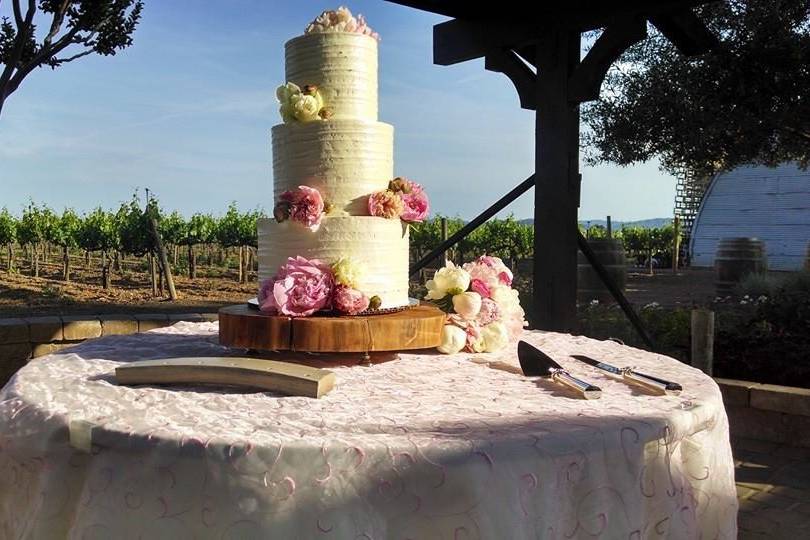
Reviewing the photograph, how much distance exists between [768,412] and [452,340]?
3092mm

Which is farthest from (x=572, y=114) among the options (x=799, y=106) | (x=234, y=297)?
(x=234, y=297)

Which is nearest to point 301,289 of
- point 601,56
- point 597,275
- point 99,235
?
point 601,56

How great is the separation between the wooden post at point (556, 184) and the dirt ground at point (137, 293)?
7.28 metres

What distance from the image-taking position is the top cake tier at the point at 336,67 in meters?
2.02

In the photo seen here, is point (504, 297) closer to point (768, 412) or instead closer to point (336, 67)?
point (336, 67)

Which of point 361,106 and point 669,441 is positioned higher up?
point 361,106

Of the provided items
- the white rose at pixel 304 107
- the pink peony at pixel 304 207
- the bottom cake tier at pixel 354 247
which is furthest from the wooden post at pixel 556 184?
the pink peony at pixel 304 207

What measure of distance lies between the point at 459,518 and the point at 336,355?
0.87 meters

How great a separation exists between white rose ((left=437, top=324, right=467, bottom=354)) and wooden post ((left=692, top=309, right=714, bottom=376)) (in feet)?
9.27

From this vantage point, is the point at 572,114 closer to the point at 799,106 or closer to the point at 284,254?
the point at 284,254

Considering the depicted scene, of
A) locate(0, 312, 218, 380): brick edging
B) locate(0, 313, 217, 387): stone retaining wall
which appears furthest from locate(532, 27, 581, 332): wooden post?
locate(0, 313, 217, 387): stone retaining wall

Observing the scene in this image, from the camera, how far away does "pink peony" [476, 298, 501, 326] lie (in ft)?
6.76

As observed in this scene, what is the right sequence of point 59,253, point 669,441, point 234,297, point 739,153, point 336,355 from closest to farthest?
1. point 669,441
2. point 336,355
3. point 739,153
4. point 234,297
5. point 59,253

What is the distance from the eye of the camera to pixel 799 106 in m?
7.65
